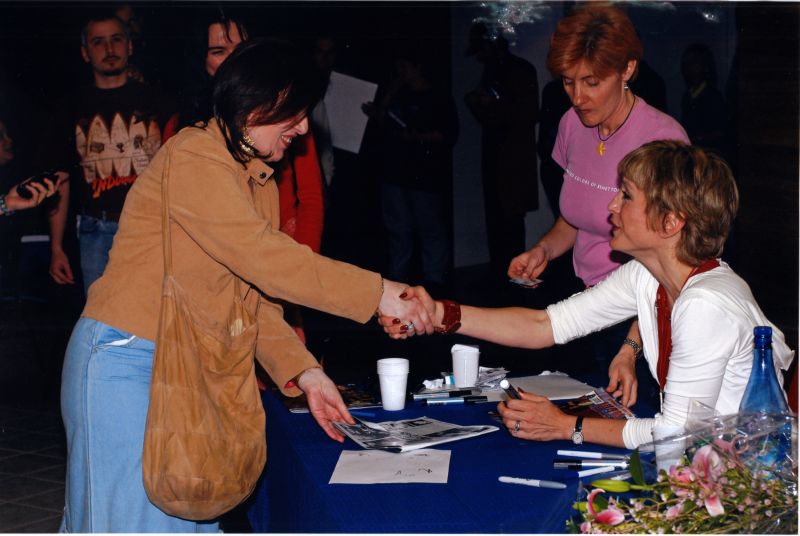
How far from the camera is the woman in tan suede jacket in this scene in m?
1.84

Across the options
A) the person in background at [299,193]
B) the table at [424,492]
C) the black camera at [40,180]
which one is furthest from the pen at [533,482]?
the black camera at [40,180]

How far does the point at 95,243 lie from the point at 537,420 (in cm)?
256

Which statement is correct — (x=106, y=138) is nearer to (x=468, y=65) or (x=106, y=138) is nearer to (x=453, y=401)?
(x=453, y=401)

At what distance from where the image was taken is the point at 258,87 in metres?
1.88

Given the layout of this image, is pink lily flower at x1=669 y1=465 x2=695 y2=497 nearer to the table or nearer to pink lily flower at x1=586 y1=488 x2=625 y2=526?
pink lily flower at x1=586 y1=488 x2=625 y2=526

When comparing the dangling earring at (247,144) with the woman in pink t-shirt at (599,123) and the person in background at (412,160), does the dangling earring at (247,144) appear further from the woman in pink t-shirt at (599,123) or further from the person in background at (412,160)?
the person in background at (412,160)

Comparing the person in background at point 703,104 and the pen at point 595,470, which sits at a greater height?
the person in background at point 703,104

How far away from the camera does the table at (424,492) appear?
1600 mm

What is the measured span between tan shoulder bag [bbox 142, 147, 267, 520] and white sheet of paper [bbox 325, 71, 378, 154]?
460cm

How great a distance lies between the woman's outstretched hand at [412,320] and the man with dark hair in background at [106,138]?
1892mm

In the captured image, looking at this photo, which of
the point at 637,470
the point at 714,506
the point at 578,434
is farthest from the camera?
the point at 578,434

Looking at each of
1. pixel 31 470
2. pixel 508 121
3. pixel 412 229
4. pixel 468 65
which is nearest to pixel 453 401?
pixel 31 470

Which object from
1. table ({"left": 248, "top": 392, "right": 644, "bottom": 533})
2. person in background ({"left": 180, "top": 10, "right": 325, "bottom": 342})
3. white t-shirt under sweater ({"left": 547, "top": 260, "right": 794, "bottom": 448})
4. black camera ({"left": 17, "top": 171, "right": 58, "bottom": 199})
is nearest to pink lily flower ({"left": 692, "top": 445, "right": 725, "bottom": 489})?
table ({"left": 248, "top": 392, "right": 644, "bottom": 533})

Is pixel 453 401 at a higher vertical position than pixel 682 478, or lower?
lower
